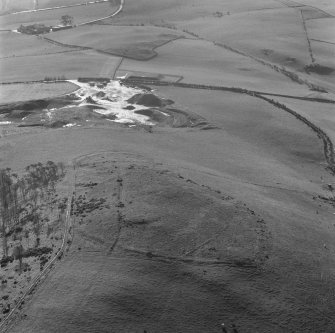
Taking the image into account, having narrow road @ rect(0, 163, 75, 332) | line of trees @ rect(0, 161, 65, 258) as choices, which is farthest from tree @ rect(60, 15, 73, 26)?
narrow road @ rect(0, 163, 75, 332)

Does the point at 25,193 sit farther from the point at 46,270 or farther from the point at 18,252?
the point at 46,270

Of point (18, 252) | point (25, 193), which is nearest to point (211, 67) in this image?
point (25, 193)

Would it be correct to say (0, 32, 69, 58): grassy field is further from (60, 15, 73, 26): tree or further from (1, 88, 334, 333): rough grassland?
(1, 88, 334, 333): rough grassland

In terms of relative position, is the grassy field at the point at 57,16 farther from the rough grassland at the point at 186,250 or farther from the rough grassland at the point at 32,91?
the rough grassland at the point at 186,250

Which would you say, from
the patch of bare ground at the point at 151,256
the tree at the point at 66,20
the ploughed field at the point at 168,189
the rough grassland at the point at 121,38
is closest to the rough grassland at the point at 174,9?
the tree at the point at 66,20

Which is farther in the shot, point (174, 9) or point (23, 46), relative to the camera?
point (174, 9)
